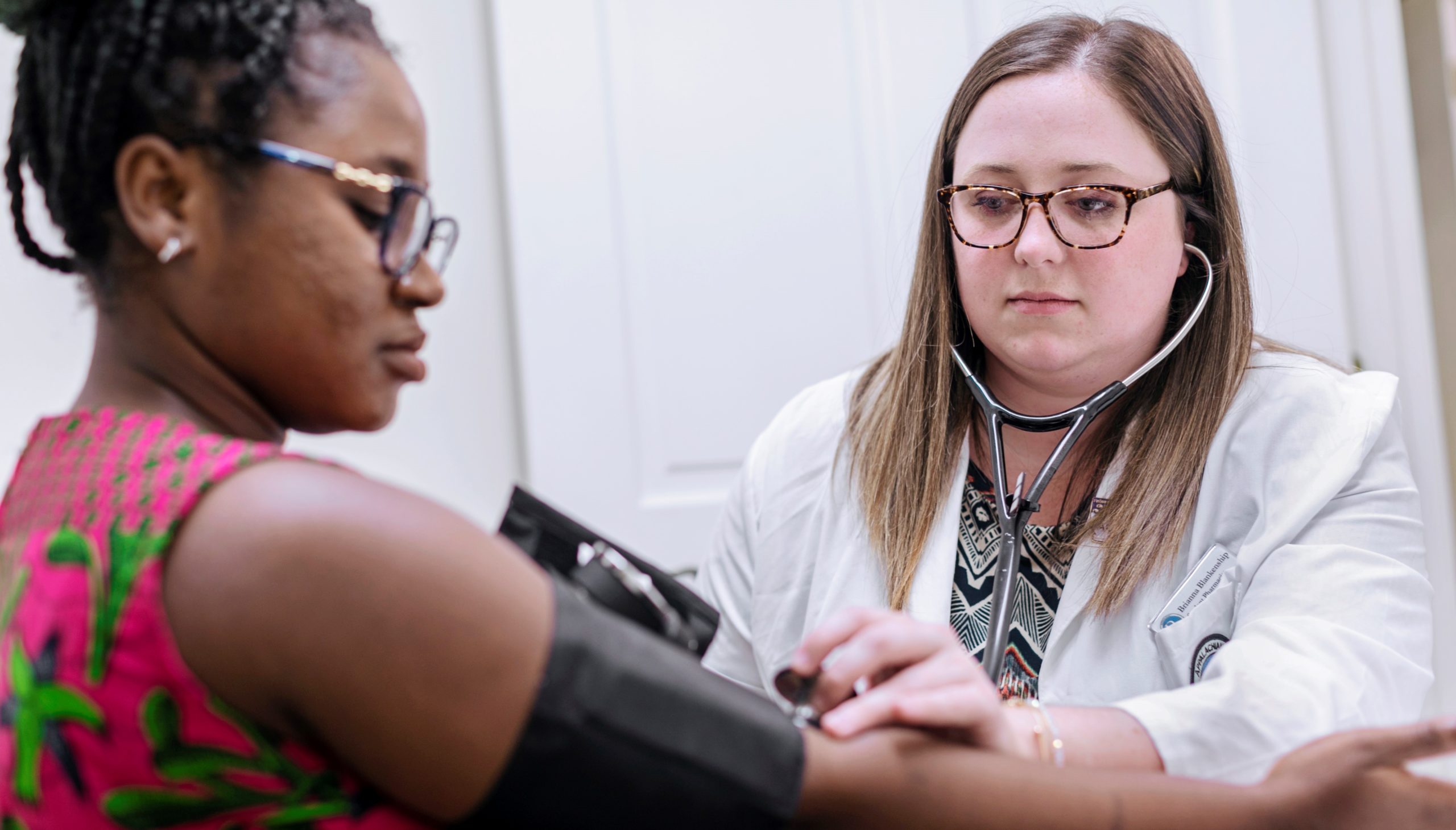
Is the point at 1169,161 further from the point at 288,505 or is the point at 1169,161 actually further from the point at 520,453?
the point at 520,453

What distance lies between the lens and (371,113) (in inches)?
25.0

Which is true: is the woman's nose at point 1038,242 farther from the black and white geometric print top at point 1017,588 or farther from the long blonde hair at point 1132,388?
the black and white geometric print top at point 1017,588

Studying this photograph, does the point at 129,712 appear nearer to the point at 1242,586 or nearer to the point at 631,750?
the point at 631,750

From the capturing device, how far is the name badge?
107cm

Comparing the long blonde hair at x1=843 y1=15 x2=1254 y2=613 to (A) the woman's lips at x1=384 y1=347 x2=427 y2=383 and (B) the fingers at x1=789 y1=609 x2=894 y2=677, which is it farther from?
(A) the woman's lips at x1=384 y1=347 x2=427 y2=383

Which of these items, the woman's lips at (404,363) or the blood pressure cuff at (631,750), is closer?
the blood pressure cuff at (631,750)

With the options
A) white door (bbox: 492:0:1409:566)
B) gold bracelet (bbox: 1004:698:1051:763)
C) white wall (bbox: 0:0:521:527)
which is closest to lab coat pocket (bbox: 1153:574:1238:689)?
gold bracelet (bbox: 1004:698:1051:763)

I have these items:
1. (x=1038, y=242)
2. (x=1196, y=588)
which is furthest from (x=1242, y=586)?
(x=1038, y=242)

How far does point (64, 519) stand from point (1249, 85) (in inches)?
74.8

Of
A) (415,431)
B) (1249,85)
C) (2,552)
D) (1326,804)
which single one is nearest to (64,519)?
(2,552)

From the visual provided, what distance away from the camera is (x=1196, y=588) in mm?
1079

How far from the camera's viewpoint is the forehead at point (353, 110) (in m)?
0.61

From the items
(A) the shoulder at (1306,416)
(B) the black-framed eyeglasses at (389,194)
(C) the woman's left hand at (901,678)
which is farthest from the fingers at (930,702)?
(A) the shoulder at (1306,416)

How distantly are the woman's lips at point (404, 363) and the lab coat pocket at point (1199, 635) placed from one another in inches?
28.9
